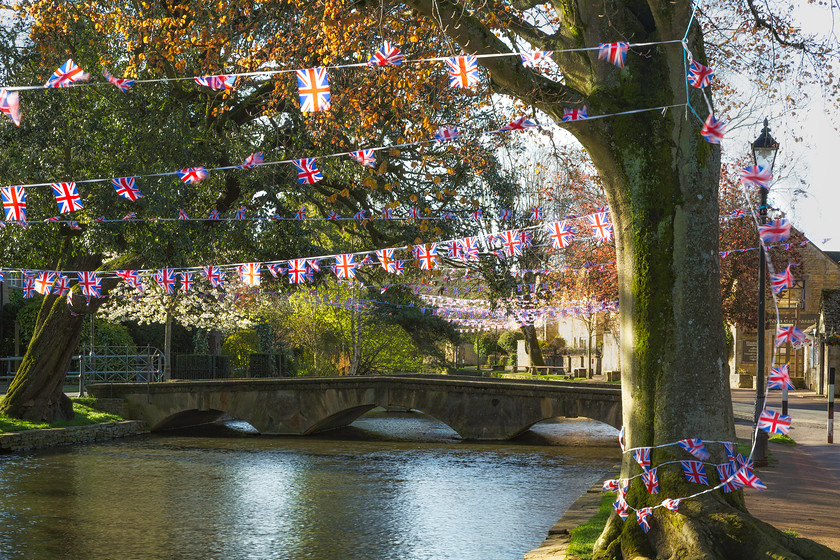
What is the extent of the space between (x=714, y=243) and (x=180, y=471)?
1317 cm

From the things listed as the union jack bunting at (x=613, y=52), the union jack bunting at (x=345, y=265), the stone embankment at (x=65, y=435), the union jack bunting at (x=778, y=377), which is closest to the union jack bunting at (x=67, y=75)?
the union jack bunting at (x=613, y=52)

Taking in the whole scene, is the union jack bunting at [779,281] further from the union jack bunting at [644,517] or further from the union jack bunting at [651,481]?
the union jack bunting at [644,517]

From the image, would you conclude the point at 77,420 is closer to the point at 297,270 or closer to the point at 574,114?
the point at 297,270

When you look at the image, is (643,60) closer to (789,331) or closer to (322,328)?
(789,331)

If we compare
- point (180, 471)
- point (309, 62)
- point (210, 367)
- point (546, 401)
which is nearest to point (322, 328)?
point (210, 367)

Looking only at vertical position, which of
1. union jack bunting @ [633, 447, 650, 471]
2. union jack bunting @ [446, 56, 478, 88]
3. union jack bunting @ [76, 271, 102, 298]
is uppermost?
union jack bunting @ [446, 56, 478, 88]

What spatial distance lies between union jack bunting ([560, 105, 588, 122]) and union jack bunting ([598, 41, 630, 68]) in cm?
48

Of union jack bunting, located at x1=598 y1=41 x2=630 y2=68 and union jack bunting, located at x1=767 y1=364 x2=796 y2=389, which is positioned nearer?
union jack bunting, located at x1=767 y1=364 x2=796 y2=389

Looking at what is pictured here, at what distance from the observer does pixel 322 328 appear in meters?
36.7

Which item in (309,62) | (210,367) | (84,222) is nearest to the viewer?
(309,62)

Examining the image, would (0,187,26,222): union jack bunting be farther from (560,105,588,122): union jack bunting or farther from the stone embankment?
the stone embankment

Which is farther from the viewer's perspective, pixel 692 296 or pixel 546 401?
pixel 546 401

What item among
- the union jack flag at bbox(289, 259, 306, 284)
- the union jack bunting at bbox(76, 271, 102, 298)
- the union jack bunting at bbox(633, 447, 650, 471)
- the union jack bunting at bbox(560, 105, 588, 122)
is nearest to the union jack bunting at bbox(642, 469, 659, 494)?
the union jack bunting at bbox(633, 447, 650, 471)

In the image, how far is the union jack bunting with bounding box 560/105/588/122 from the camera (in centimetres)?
716
